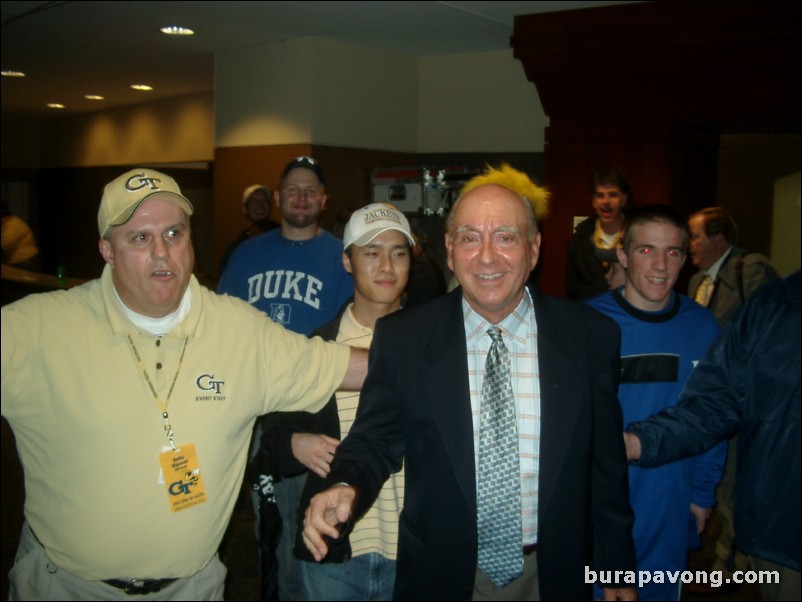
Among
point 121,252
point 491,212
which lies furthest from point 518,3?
point 121,252

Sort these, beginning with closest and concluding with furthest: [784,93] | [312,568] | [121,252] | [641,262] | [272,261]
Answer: [121,252] → [312,568] → [641,262] → [272,261] → [784,93]

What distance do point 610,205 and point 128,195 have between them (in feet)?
12.7

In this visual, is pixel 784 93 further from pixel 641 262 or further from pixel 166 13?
pixel 166 13

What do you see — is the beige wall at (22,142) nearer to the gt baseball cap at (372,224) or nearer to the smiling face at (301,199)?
the smiling face at (301,199)

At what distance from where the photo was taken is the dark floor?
3455mm

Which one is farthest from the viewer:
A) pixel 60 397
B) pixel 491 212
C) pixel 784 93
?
pixel 784 93

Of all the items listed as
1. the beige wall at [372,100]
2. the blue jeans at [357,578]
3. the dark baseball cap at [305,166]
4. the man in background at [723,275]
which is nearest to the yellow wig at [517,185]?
the blue jeans at [357,578]

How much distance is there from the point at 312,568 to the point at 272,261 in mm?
1558

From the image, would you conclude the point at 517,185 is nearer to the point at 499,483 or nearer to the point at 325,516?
the point at 499,483

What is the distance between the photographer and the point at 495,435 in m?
1.74

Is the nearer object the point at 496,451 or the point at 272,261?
the point at 496,451

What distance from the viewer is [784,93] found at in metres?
5.61

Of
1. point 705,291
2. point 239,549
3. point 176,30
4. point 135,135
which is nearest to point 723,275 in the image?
point 705,291

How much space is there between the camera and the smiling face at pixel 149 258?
5.61 ft
